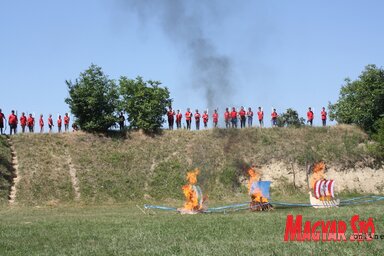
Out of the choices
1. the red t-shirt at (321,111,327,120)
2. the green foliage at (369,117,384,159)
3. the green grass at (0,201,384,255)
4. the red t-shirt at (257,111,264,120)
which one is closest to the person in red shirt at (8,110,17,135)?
the red t-shirt at (257,111,264,120)

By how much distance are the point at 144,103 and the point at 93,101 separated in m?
5.07

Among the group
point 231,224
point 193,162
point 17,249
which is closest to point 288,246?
point 231,224

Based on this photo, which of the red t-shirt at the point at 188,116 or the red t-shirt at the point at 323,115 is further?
the red t-shirt at the point at 323,115

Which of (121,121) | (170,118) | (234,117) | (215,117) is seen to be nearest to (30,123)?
(121,121)

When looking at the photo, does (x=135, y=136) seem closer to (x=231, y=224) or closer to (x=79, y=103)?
(x=79, y=103)

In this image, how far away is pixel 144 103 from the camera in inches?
2094

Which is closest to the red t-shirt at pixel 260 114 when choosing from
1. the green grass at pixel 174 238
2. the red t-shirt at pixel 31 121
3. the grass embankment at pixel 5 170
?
the red t-shirt at pixel 31 121

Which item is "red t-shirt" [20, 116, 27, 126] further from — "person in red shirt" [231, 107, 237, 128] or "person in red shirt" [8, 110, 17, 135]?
"person in red shirt" [231, 107, 237, 128]

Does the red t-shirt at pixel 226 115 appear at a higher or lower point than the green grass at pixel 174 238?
higher

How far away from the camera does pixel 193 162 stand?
1943 inches

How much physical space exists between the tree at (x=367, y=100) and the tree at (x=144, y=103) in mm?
18705

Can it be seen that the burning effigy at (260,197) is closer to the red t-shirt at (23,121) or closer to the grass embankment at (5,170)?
the grass embankment at (5,170)

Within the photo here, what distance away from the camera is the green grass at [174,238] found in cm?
1555

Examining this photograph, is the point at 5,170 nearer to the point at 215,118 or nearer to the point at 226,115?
the point at 215,118
